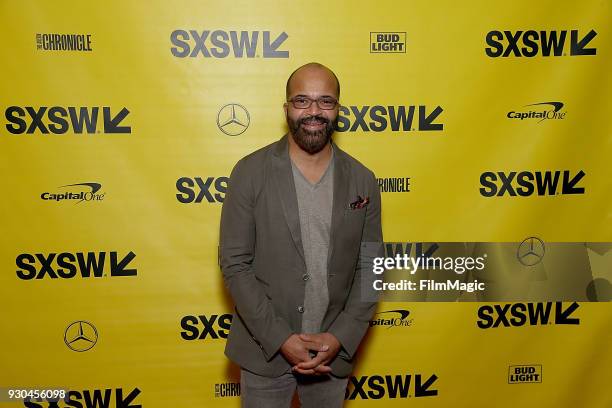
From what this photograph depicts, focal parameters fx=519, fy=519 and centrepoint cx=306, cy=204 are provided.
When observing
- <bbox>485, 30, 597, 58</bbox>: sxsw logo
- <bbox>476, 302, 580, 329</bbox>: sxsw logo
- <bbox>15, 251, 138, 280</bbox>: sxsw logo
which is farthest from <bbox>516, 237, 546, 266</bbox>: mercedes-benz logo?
<bbox>15, 251, 138, 280</bbox>: sxsw logo

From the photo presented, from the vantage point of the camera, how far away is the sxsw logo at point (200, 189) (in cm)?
218

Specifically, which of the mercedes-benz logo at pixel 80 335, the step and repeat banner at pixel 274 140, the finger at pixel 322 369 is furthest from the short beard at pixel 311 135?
the mercedes-benz logo at pixel 80 335

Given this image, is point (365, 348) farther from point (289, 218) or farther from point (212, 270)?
point (289, 218)

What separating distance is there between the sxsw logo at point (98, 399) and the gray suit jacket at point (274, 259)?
853mm

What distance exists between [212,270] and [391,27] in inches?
50.3

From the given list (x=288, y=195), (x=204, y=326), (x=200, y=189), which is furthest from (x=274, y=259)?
(x=204, y=326)

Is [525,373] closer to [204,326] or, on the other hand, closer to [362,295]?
[362,295]

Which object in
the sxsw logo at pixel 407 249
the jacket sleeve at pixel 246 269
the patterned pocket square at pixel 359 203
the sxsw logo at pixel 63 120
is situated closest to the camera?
the jacket sleeve at pixel 246 269

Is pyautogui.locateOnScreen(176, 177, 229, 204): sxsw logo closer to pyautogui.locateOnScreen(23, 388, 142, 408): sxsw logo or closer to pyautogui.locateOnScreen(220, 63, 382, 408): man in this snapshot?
pyautogui.locateOnScreen(220, 63, 382, 408): man

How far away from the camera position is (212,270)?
7.36 feet

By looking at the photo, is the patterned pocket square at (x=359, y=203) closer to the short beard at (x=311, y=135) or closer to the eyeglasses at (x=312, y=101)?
the short beard at (x=311, y=135)

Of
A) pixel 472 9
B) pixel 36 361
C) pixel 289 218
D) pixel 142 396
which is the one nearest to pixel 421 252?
pixel 289 218

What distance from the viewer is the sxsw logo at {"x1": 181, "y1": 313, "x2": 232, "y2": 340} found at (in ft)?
7.44

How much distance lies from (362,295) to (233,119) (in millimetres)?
926
